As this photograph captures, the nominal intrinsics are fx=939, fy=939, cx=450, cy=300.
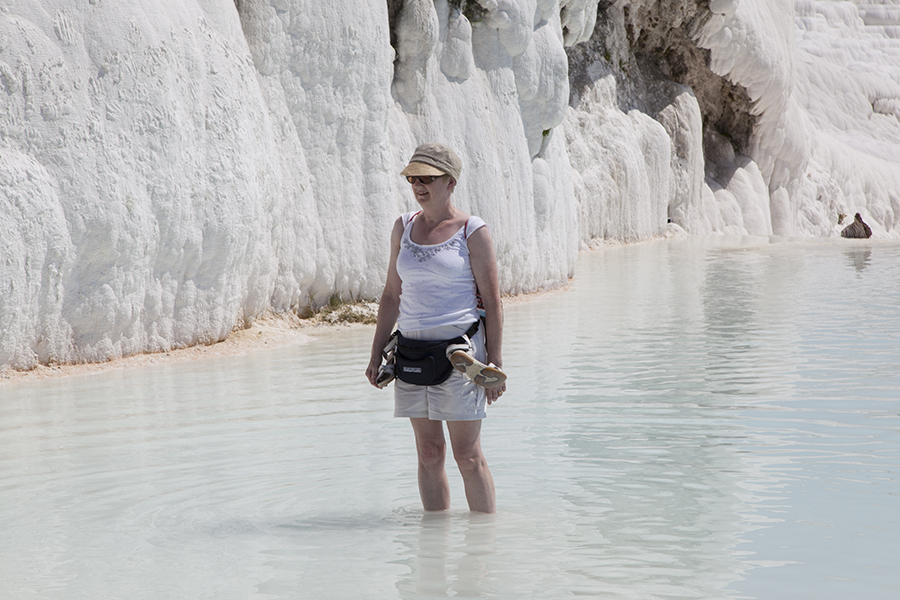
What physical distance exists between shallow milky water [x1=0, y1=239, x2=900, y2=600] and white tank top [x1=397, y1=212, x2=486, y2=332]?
966mm

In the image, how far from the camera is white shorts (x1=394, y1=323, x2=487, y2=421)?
3980 mm

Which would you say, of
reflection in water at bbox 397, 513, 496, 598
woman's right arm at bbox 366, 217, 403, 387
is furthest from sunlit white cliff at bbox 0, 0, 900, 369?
reflection in water at bbox 397, 513, 496, 598

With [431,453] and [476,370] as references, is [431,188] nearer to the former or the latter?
[476,370]

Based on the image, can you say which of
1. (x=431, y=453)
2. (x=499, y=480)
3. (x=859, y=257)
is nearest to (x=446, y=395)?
(x=431, y=453)

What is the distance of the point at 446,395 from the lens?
3994 millimetres

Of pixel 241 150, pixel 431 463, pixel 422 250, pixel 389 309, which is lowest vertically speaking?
pixel 431 463

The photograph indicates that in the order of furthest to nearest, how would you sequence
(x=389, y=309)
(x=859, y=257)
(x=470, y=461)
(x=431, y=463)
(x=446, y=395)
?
(x=859, y=257), (x=389, y=309), (x=431, y=463), (x=470, y=461), (x=446, y=395)

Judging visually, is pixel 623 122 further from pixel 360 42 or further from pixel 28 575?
pixel 28 575

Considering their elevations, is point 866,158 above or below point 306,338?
above

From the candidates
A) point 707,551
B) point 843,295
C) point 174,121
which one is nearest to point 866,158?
point 843,295

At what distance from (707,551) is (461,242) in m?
1.64

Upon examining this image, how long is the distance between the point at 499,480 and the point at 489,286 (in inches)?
57.6

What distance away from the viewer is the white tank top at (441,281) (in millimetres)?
4023

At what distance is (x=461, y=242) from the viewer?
4.04m
